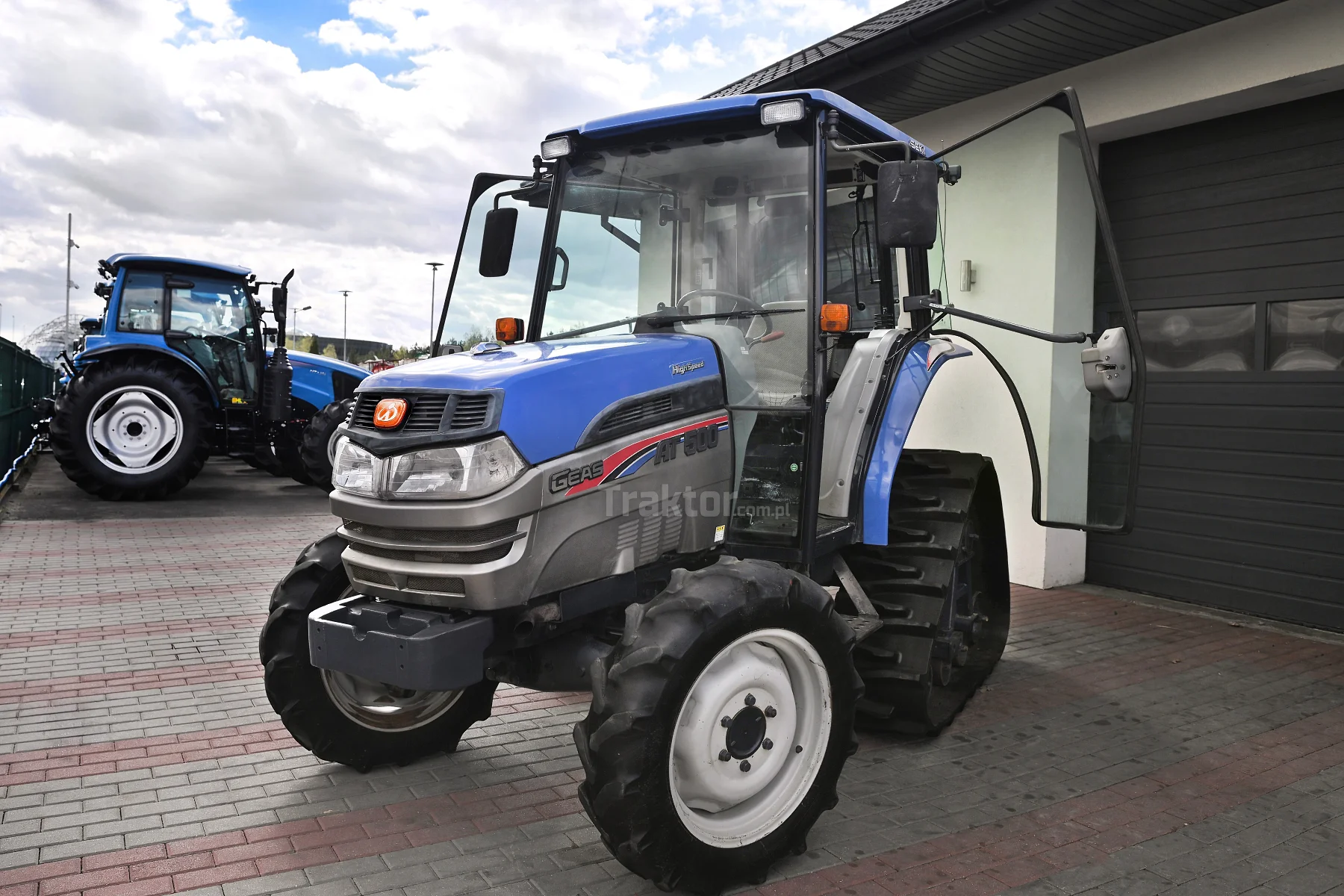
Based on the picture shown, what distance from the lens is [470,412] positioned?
3031 mm

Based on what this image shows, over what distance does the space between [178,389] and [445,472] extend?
33.4 ft

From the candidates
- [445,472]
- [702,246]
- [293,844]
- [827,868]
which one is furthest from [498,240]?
[827,868]

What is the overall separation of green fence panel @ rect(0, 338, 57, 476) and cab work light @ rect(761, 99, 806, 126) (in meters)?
12.2

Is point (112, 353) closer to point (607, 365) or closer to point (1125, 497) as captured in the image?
point (607, 365)

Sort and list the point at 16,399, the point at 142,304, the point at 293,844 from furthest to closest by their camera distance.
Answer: the point at 16,399 < the point at 142,304 < the point at 293,844

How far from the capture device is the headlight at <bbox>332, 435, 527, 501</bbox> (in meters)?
2.98

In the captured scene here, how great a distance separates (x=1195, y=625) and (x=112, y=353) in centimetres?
1173

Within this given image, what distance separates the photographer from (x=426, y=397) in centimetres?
316

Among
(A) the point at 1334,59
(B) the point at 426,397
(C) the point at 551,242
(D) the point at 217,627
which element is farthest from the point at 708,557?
(A) the point at 1334,59

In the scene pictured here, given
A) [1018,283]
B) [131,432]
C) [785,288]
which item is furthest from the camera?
Answer: [131,432]

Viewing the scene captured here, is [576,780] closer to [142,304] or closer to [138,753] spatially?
[138,753]

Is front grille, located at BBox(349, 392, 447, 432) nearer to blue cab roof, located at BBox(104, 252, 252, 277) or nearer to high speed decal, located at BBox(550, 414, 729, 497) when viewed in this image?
high speed decal, located at BBox(550, 414, 729, 497)

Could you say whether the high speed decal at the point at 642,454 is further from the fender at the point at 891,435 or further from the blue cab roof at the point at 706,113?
the blue cab roof at the point at 706,113

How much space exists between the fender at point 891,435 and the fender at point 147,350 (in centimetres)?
1041
